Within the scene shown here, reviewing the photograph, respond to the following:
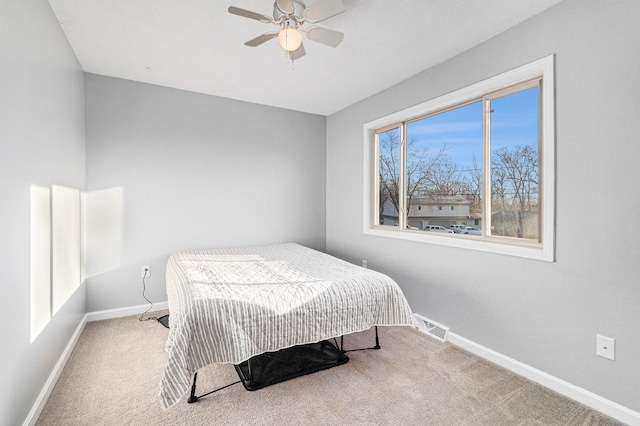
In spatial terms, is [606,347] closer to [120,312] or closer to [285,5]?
[285,5]

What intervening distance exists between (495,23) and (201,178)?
318 cm

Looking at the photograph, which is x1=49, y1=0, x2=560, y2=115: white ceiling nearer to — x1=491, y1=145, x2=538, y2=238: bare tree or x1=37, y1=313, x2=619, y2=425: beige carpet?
x1=491, y1=145, x2=538, y2=238: bare tree

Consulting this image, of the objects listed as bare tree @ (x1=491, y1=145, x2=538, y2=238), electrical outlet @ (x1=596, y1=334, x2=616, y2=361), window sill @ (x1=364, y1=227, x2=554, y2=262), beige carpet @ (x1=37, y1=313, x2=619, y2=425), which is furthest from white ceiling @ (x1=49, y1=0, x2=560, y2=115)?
beige carpet @ (x1=37, y1=313, x2=619, y2=425)

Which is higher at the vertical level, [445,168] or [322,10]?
[322,10]

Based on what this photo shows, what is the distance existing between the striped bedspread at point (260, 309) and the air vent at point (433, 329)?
0.64 m

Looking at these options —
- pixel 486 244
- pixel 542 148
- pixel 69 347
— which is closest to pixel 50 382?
pixel 69 347

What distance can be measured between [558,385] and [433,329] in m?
0.98

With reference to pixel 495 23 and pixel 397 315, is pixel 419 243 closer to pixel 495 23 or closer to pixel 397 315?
pixel 397 315

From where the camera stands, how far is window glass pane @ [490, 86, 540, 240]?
2225 mm

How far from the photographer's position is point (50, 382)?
1971mm

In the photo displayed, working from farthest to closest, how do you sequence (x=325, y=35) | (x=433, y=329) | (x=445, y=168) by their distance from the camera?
(x=445, y=168) < (x=433, y=329) < (x=325, y=35)

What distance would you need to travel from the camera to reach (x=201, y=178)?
3.65 meters

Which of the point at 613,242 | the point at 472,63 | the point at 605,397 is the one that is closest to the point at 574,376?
the point at 605,397

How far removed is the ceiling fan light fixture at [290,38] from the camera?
1899 millimetres
